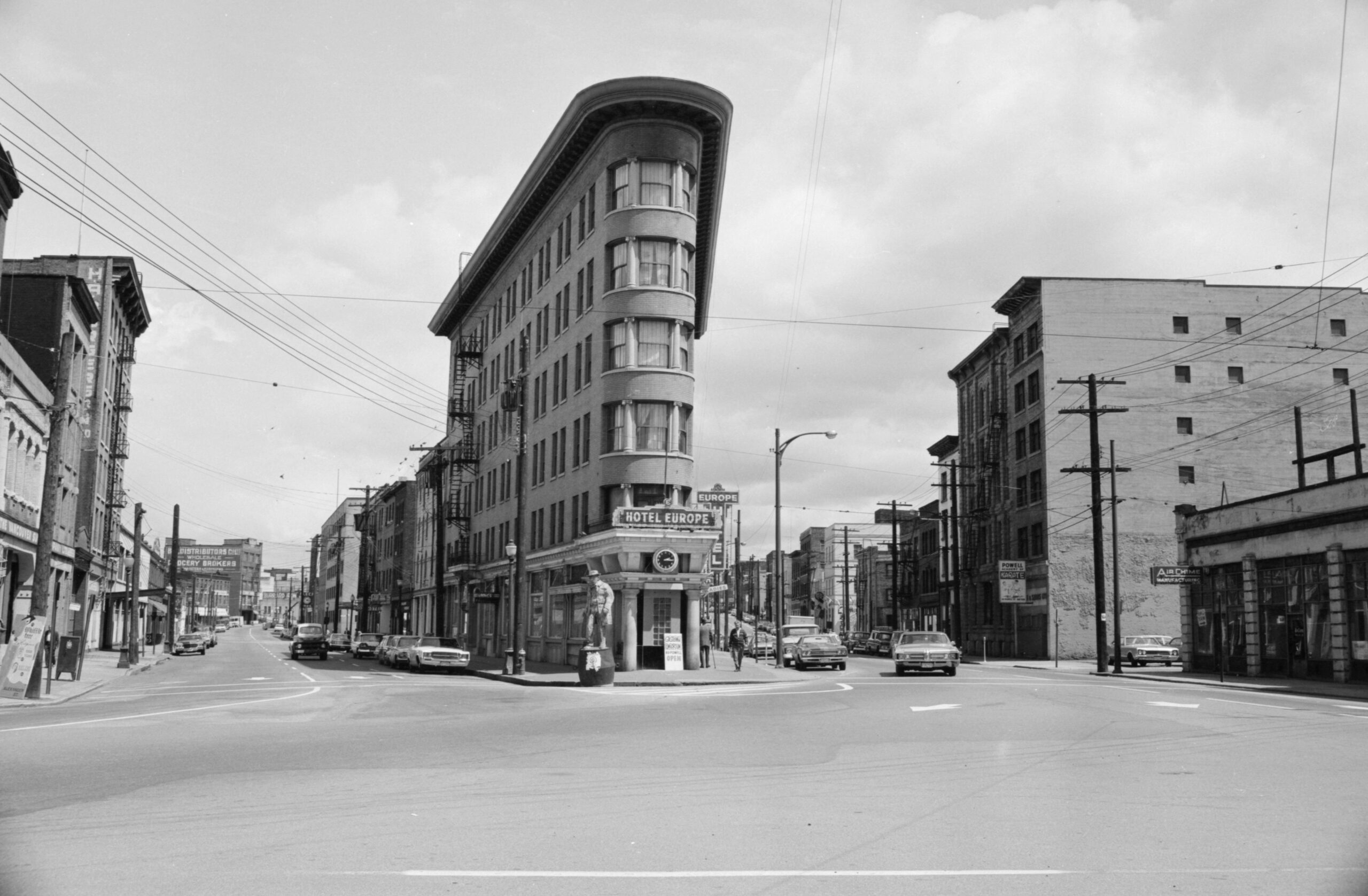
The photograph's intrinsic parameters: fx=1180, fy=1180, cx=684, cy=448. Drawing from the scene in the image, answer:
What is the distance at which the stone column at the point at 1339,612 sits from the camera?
37.3 meters

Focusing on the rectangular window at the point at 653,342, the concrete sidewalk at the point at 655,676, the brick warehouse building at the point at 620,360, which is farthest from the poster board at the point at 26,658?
the rectangular window at the point at 653,342

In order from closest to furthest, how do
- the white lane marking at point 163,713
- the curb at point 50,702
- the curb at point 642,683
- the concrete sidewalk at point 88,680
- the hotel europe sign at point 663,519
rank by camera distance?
the white lane marking at point 163,713
the curb at point 50,702
the concrete sidewalk at point 88,680
the curb at point 642,683
the hotel europe sign at point 663,519

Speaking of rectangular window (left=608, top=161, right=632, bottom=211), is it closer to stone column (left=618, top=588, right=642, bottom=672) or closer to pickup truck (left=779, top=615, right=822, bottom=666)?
stone column (left=618, top=588, right=642, bottom=672)

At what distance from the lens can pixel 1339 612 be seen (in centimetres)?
3762

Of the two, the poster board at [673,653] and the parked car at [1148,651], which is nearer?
the poster board at [673,653]

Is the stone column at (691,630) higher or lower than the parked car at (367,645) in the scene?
higher

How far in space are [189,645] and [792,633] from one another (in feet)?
123

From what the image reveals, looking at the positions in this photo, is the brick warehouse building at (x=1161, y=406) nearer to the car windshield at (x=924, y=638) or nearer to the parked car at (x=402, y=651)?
the car windshield at (x=924, y=638)

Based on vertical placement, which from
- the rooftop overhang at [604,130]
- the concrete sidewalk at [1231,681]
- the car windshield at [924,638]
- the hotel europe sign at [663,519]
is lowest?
the concrete sidewalk at [1231,681]

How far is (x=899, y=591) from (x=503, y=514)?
182 feet

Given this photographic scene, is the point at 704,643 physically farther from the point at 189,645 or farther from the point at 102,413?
the point at 189,645

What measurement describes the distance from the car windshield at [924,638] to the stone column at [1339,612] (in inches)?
477

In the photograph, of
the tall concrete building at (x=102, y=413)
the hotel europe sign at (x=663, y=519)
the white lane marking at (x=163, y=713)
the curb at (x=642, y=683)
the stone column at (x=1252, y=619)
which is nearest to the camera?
the white lane marking at (x=163, y=713)

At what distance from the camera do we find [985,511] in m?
78.2
